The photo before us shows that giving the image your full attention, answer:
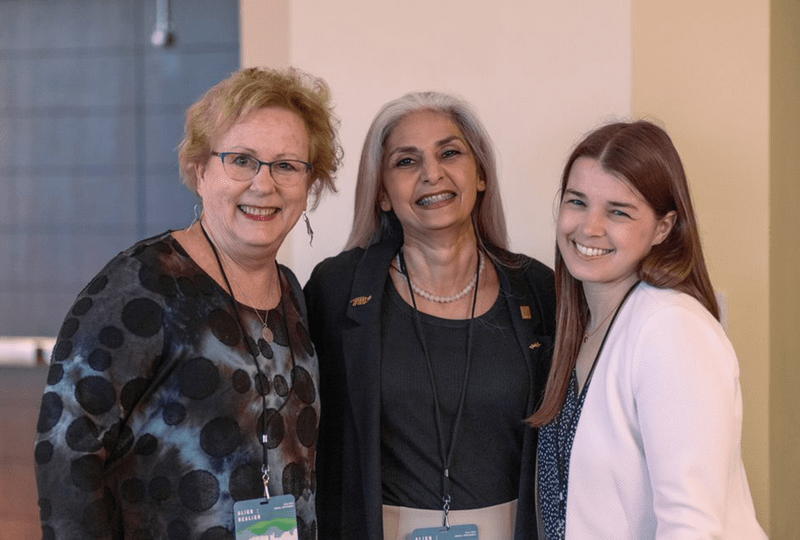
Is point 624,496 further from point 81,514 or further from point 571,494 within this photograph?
point 81,514

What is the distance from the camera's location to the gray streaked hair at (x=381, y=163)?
232cm

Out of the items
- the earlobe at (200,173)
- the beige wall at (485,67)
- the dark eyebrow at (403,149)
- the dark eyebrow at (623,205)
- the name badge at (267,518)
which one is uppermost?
the beige wall at (485,67)

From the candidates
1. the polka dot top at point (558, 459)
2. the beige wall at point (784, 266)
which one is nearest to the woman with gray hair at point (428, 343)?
the polka dot top at point (558, 459)

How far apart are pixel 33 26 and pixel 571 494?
292 centimetres

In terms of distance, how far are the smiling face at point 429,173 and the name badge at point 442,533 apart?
0.77m

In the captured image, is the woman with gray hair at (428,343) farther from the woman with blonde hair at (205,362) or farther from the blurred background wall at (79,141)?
the blurred background wall at (79,141)

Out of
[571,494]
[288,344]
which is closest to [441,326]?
[288,344]

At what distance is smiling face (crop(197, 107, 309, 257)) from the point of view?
1.78 metres

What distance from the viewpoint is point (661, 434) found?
1.52m

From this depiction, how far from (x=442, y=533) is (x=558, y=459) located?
1.22ft

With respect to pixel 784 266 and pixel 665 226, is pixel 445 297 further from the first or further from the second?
pixel 784 266

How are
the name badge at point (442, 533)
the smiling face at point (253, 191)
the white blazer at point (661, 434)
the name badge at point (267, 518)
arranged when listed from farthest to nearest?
the name badge at point (442, 533)
the smiling face at point (253, 191)
the name badge at point (267, 518)
the white blazer at point (661, 434)

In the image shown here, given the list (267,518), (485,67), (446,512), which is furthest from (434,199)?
(267,518)

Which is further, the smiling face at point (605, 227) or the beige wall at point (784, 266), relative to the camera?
the beige wall at point (784, 266)
